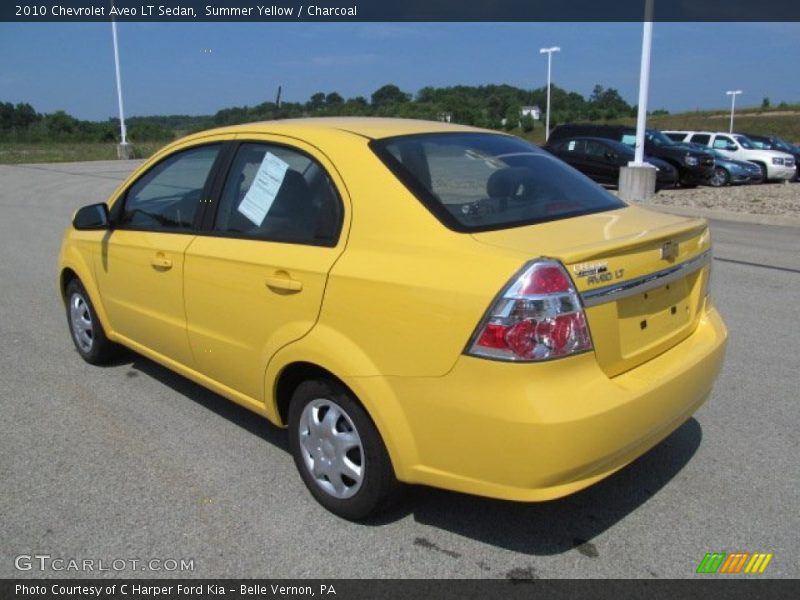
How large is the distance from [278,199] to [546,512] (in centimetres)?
184

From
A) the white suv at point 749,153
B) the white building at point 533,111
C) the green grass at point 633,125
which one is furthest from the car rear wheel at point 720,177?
the white building at point 533,111

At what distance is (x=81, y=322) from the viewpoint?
5.01 metres

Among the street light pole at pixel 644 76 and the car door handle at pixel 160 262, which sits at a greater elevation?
the street light pole at pixel 644 76

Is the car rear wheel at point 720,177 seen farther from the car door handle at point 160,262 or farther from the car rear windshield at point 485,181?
the car door handle at point 160,262

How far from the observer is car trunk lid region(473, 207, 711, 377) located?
2549mm

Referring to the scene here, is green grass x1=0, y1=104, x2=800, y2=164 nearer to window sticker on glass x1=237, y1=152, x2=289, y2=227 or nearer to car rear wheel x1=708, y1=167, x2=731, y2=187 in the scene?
car rear wheel x1=708, y1=167, x2=731, y2=187

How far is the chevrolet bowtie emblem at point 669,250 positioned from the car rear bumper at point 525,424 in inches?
19.4

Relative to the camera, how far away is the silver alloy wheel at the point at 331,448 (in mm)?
2949

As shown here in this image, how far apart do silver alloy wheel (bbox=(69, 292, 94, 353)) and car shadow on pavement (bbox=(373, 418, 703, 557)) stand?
284 cm

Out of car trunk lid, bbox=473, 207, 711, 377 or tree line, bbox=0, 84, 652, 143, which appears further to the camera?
tree line, bbox=0, 84, 652, 143

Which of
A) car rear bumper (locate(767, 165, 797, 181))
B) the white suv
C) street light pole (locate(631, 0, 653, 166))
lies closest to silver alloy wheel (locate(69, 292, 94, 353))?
street light pole (locate(631, 0, 653, 166))
